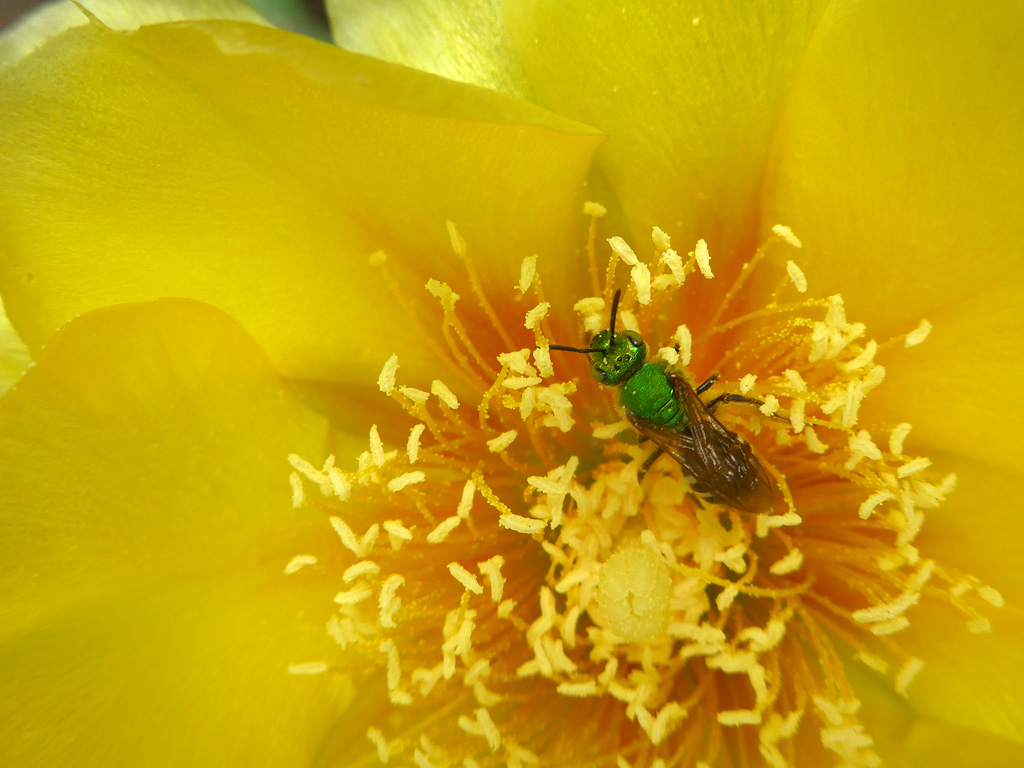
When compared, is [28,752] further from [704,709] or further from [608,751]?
[704,709]

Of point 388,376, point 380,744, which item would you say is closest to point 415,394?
point 388,376

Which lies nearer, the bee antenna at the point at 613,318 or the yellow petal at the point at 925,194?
the yellow petal at the point at 925,194

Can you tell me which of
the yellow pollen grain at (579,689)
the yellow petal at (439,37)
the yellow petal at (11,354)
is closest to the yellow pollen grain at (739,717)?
the yellow pollen grain at (579,689)

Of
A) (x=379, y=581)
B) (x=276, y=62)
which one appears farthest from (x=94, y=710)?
(x=276, y=62)

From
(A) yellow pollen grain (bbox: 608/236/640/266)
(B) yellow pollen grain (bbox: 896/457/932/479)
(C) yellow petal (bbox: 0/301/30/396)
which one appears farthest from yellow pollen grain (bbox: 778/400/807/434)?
(C) yellow petal (bbox: 0/301/30/396)

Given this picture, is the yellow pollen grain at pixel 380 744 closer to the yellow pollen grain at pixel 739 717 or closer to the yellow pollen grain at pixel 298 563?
the yellow pollen grain at pixel 298 563

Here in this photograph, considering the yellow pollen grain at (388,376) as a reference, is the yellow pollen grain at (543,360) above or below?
below

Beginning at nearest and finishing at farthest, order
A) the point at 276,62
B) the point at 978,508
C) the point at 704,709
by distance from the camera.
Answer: the point at 276,62
the point at 978,508
the point at 704,709
